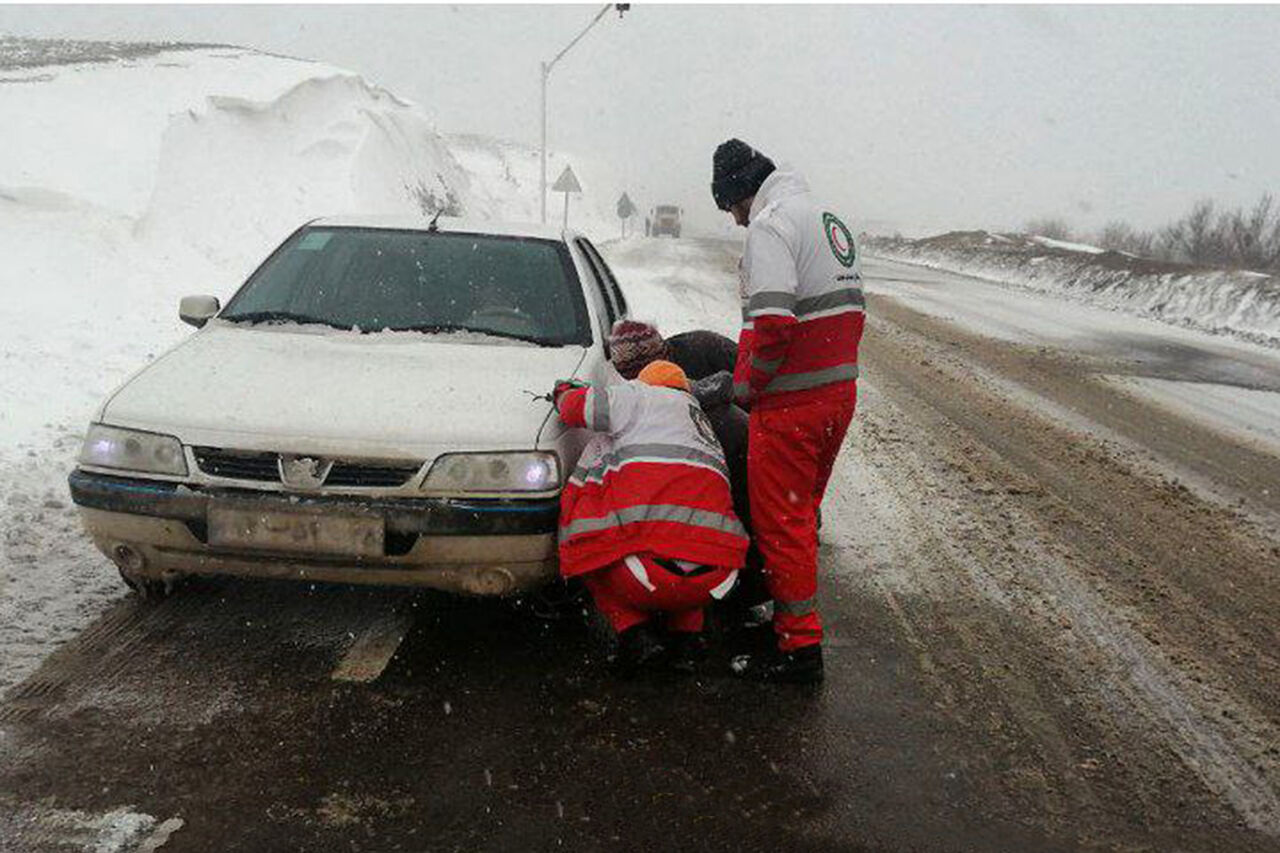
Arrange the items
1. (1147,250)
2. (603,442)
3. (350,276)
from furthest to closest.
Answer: (1147,250) < (350,276) < (603,442)

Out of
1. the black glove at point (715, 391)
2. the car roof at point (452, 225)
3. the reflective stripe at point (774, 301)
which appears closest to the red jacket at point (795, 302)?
the reflective stripe at point (774, 301)

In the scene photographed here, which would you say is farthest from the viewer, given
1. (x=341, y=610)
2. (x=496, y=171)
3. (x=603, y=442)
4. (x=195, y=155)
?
(x=496, y=171)

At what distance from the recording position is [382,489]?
2.98 meters

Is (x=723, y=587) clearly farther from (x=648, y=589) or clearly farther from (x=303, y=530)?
(x=303, y=530)

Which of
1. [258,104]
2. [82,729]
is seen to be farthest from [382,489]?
[258,104]

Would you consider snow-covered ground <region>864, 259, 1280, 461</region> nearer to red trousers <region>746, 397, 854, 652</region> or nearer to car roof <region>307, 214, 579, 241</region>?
car roof <region>307, 214, 579, 241</region>

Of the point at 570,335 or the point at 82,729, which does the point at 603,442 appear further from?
the point at 82,729

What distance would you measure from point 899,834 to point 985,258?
3119 centimetres

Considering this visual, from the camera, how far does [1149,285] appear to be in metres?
20.1

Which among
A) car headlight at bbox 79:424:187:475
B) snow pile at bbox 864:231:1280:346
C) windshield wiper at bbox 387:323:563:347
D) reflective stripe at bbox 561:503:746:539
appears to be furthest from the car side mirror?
snow pile at bbox 864:231:1280:346

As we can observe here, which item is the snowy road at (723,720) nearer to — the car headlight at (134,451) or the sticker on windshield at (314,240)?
the car headlight at (134,451)

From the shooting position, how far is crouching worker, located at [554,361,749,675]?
3.04 metres

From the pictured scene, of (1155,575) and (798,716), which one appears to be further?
(1155,575)

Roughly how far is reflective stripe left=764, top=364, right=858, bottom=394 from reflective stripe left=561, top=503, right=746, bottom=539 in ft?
1.77
